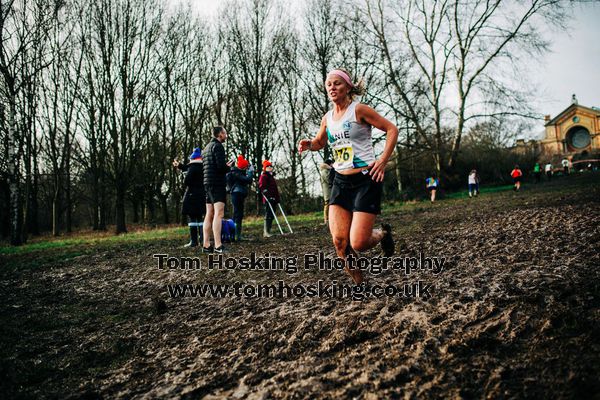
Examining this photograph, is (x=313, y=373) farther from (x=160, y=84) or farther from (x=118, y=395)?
(x=160, y=84)

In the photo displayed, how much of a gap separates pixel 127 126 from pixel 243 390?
21.7 metres

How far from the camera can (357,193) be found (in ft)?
11.2

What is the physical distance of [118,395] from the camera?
2.08 m

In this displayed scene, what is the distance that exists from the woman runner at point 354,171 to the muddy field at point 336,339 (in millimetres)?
588

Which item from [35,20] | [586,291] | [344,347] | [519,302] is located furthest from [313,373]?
[35,20]

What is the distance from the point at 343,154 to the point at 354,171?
0.21m

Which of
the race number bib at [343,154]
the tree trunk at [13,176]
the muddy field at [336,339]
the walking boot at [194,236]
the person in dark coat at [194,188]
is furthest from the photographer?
the tree trunk at [13,176]

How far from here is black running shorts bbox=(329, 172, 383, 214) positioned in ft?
10.9

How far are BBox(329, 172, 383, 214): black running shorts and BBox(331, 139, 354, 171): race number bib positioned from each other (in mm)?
89

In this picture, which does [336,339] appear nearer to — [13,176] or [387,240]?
[387,240]

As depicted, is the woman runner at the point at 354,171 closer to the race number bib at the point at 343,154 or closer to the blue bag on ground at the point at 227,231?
the race number bib at the point at 343,154

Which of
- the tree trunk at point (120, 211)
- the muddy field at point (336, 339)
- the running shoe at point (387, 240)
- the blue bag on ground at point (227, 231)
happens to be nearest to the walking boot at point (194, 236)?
the blue bag on ground at point (227, 231)

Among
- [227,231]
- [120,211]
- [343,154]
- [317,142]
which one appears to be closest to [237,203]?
[227,231]

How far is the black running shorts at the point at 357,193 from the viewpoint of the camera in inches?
131
